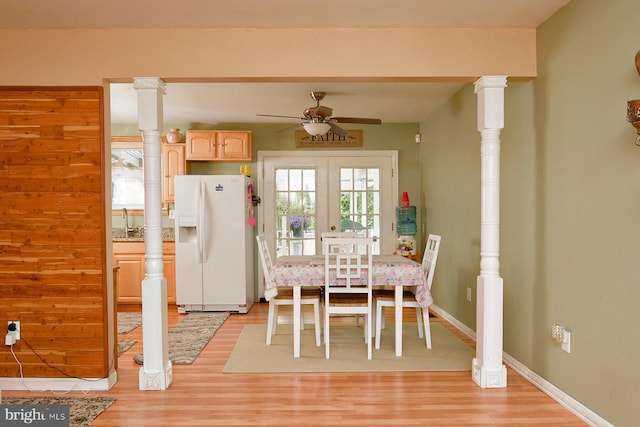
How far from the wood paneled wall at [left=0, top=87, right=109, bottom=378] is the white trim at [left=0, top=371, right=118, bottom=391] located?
4 centimetres

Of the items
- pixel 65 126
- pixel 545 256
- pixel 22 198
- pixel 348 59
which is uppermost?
pixel 348 59

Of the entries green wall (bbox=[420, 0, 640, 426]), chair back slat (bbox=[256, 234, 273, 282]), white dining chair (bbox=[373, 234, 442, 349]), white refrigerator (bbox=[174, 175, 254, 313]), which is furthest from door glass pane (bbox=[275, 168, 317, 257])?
green wall (bbox=[420, 0, 640, 426])

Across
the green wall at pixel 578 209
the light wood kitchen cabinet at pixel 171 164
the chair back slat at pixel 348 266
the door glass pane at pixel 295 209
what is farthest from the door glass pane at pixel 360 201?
the green wall at pixel 578 209

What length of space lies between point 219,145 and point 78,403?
12.2 feet

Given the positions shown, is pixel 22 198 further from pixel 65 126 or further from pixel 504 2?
pixel 504 2

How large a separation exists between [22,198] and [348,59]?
2413 millimetres

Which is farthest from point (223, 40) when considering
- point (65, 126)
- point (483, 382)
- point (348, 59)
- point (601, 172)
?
point (483, 382)

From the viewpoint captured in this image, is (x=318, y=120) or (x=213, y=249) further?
(x=213, y=249)

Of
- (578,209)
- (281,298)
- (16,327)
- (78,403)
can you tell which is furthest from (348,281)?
(16,327)

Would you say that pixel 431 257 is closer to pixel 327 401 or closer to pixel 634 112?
pixel 327 401

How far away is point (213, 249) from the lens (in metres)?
5.39

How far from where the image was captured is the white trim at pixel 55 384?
300 cm

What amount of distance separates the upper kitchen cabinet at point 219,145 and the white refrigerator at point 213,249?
55cm

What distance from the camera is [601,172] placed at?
238 cm
